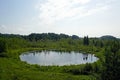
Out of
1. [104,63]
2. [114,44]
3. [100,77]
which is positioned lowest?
[100,77]

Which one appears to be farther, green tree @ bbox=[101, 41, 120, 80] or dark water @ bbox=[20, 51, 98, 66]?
dark water @ bbox=[20, 51, 98, 66]

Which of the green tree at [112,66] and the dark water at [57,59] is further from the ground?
the green tree at [112,66]

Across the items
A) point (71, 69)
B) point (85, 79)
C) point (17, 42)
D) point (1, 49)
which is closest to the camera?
point (85, 79)

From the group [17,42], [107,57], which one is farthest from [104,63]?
[17,42]

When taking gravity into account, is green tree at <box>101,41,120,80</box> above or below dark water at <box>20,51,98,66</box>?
above

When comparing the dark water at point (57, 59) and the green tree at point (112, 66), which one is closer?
the green tree at point (112, 66)

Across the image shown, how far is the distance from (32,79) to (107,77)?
36.2m

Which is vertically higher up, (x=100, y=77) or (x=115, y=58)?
(x=115, y=58)

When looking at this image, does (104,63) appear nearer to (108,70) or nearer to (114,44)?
(108,70)

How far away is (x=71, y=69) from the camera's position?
240ft

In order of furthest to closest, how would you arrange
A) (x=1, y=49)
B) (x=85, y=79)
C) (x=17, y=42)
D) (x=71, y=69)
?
(x=17, y=42)
(x=1, y=49)
(x=71, y=69)
(x=85, y=79)

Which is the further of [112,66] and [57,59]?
[57,59]

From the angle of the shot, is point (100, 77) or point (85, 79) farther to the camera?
point (85, 79)

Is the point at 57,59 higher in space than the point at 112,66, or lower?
lower
